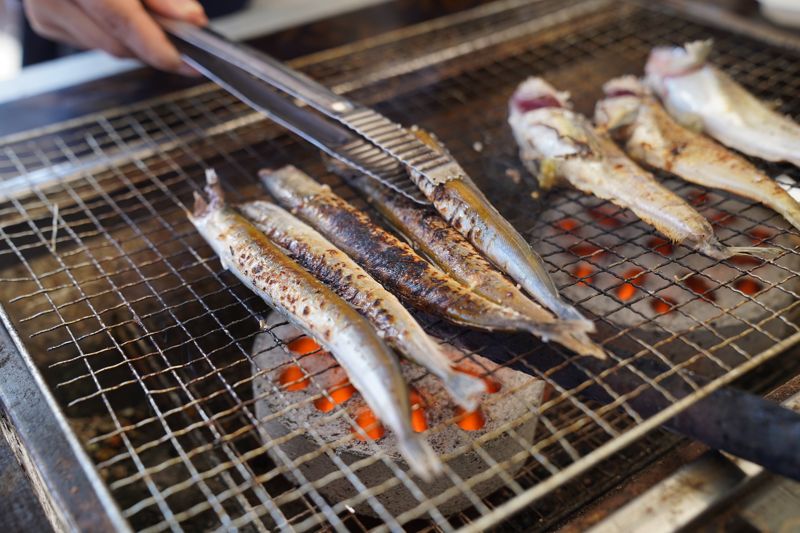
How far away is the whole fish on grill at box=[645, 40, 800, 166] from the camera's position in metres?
3.24

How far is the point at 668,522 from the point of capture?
6.29 ft

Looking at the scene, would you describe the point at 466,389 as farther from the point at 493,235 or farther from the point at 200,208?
the point at 200,208

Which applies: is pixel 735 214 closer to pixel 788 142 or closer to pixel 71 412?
pixel 788 142

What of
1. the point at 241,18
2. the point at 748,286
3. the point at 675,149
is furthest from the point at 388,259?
the point at 241,18

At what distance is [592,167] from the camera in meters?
3.11

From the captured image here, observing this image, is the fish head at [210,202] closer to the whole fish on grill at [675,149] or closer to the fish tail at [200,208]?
the fish tail at [200,208]

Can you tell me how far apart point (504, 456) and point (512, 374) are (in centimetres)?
34

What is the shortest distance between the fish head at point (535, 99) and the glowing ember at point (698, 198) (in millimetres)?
756

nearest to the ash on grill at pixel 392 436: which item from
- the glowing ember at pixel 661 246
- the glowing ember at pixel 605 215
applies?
the glowing ember at pixel 661 246

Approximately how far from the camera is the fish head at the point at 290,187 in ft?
9.96

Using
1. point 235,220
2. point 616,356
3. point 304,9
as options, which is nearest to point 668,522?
point 616,356

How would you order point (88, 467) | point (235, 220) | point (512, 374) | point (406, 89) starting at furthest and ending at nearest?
point (406, 89) < point (235, 220) < point (512, 374) < point (88, 467)

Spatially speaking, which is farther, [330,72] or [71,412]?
[330,72]

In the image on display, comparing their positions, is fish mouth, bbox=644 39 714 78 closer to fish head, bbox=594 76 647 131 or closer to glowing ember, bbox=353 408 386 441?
fish head, bbox=594 76 647 131
